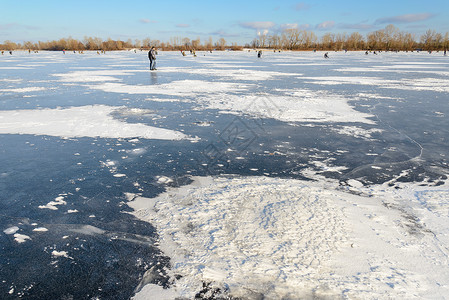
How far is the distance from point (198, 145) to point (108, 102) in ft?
19.5

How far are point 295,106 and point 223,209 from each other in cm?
715

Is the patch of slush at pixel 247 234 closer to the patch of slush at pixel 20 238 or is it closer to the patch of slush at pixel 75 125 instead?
the patch of slush at pixel 20 238

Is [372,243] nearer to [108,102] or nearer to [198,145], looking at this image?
[198,145]

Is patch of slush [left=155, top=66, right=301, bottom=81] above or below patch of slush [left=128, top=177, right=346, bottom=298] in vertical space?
above

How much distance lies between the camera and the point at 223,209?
3541mm

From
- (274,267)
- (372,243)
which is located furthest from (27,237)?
(372,243)

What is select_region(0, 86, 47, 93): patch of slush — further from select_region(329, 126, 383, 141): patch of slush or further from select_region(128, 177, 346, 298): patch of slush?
select_region(329, 126, 383, 141): patch of slush

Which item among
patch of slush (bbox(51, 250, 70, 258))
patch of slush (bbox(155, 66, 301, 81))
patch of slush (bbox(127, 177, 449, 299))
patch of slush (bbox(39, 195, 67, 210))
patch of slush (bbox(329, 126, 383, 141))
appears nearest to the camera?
patch of slush (bbox(127, 177, 449, 299))

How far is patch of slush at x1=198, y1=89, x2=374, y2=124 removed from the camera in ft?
28.0

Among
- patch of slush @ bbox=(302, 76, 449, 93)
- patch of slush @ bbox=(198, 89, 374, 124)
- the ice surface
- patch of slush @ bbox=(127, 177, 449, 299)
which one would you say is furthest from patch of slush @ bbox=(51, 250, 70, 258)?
patch of slush @ bbox=(302, 76, 449, 93)

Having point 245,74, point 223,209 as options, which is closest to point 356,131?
point 223,209

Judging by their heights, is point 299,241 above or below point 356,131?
below

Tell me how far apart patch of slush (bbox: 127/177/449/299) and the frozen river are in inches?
0.5

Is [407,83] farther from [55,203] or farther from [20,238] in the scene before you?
[20,238]
